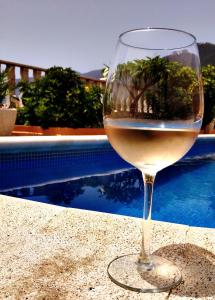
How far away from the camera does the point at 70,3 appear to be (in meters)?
26.9

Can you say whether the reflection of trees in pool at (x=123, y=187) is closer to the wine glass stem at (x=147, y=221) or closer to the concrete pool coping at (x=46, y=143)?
the concrete pool coping at (x=46, y=143)

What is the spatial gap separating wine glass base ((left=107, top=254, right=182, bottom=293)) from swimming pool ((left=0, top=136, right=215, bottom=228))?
2573mm

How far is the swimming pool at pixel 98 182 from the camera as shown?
3973 mm

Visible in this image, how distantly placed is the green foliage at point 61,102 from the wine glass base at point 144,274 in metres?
9.11

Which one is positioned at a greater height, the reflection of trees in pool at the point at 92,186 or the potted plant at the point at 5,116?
the potted plant at the point at 5,116

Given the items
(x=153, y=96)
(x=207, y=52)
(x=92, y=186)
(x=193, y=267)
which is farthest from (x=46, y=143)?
(x=207, y=52)

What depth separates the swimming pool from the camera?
397 cm

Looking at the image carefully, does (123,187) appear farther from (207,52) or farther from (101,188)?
(207,52)

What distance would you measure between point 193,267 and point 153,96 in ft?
2.38

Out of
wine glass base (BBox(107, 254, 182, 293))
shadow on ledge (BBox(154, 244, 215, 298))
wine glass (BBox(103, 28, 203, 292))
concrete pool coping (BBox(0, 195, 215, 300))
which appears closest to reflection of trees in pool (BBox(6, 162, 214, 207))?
concrete pool coping (BBox(0, 195, 215, 300))

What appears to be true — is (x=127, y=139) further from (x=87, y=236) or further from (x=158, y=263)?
(x=87, y=236)

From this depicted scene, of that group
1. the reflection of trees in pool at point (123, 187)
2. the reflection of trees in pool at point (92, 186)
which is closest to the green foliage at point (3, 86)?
the reflection of trees in pool at point (92, 186)

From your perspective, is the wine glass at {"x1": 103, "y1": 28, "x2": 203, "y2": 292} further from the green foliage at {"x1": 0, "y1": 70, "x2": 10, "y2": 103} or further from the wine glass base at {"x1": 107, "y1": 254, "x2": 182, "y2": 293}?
the green foliage at {"x1": 0, "y1": 70, "x2": 10, "y2": 103}

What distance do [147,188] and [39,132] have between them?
9.64 metres
